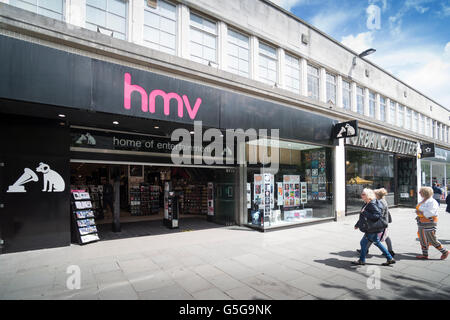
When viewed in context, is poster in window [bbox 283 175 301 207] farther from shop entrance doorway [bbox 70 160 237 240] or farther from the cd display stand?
the cd display stand

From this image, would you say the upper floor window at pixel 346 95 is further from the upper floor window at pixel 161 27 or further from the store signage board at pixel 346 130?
the upper floor window at pixel 161 27

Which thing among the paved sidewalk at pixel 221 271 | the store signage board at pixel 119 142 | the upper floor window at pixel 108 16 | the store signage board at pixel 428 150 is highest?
the upper floor window at pixel 108 16

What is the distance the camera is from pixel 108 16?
6.97m

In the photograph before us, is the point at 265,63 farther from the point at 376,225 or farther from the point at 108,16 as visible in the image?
the point at 376,225

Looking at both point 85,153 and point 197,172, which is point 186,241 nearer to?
point 85,153

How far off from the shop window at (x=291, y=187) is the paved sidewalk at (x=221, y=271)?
190cm

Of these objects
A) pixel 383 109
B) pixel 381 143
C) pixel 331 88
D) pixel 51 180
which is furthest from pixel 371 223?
pixel 383 109

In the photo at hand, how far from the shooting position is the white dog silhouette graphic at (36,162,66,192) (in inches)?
235

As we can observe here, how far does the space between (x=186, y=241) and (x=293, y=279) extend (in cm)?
360

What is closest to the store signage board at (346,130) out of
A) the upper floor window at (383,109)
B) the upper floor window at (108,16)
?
the upper floor window at (383,109)

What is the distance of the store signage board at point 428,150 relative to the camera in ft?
53.4

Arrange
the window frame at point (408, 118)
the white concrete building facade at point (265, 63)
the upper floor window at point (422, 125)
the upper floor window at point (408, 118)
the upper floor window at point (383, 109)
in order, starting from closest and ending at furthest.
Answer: the white concrete building facade at point (265, 63) < the upper floor window at point (383, 109) < the window frame at point (408, 118) < the upper floor window at point (408, 118) < the upper floor window at point (422, 125)

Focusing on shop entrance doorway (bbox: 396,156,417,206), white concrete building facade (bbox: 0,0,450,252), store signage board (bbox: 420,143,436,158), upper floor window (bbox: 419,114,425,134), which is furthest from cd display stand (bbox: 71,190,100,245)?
upper floor window (bbox: 419,114,425,134)
